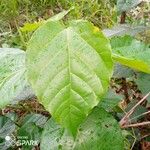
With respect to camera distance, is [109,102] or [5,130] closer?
[109,102]

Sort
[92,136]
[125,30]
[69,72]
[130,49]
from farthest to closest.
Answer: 1. [125,30]
2. [130,49]
3. [92,136]
4. [69,72]

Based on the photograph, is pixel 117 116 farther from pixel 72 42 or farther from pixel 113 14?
pixel 113 14

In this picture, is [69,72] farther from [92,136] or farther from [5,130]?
[5,130]

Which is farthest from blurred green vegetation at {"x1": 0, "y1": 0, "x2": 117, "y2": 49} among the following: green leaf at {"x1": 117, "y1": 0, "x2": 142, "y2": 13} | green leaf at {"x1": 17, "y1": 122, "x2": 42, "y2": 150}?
green leaf at {"x1": 17, "y1": 122, "x2": 42, "y2": 150}

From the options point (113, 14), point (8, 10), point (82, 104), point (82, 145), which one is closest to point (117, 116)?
point (82, 145)

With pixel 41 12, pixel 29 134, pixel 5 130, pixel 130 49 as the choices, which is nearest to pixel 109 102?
pixel 130 49

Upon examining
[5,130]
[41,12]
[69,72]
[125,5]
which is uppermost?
[69,72]

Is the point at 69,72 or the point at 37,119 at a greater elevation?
the point at 69,72
